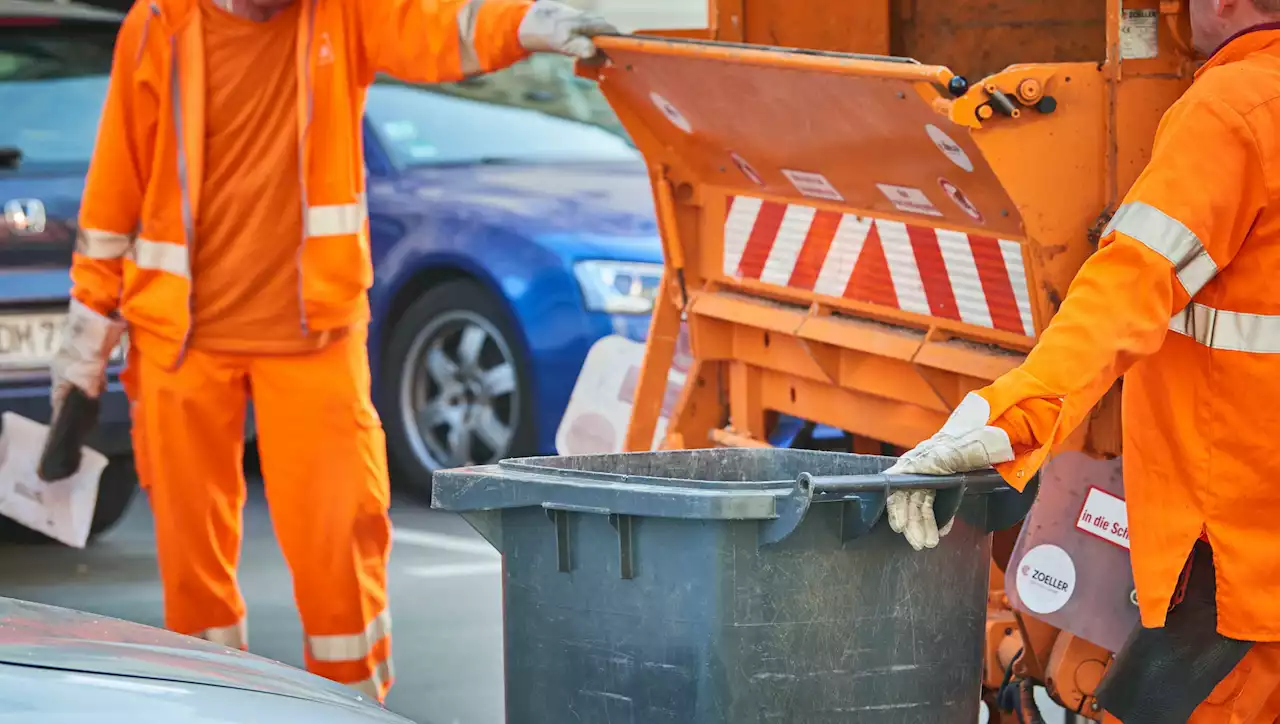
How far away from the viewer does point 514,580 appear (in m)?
3.04

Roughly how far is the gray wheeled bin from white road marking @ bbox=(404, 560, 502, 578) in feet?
10.9

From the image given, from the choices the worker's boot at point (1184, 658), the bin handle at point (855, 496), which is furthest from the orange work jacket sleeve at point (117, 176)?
the worker's boot at point (1184, 658)

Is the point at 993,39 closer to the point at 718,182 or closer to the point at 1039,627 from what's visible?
the point at 718,182

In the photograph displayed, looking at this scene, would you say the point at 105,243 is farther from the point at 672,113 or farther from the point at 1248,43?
the point at 1248,43

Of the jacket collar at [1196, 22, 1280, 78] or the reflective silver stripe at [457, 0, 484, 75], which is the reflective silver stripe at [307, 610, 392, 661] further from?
the jacket collar at [1196, 22, 1280, 78]

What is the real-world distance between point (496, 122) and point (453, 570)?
7.39 feet

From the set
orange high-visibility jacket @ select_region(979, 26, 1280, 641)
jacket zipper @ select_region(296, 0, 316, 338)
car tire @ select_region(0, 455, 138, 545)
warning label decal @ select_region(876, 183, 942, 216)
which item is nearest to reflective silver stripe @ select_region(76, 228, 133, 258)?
jacket zipper @ select_region(296, 0, 316, 338)

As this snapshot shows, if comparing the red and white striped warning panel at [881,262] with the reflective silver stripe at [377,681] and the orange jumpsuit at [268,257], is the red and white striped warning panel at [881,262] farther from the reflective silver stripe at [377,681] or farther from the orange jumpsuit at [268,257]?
the reflective silver stripe at [377,681]

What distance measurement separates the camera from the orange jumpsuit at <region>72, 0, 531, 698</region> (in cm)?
434

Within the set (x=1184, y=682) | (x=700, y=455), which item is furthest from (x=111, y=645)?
(x=1184, y=682)

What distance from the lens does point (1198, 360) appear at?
303 centimetres

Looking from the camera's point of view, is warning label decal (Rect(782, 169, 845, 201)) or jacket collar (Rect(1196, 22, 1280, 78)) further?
warning label decal (Rect(782, 169, 845, 201))

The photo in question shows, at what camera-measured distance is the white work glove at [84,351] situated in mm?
4566

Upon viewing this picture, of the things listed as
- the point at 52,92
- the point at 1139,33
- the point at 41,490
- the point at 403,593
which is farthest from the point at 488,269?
the point at 1139,33
